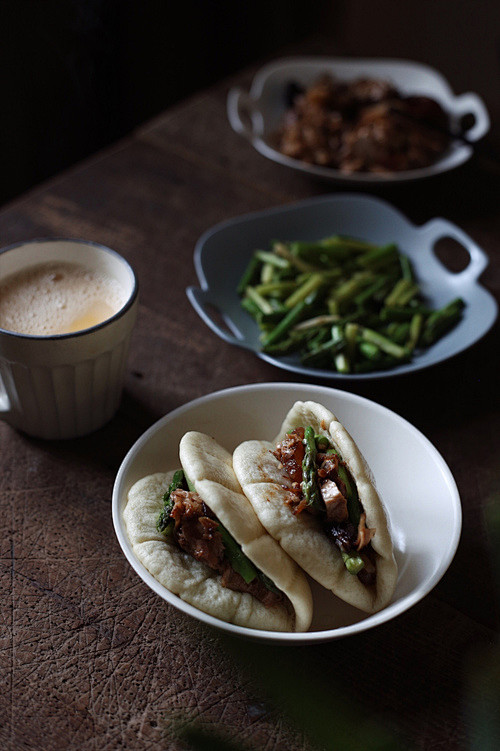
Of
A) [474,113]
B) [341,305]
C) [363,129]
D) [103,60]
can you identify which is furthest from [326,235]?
[103,60]

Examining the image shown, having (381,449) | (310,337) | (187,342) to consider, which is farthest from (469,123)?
(381,449)

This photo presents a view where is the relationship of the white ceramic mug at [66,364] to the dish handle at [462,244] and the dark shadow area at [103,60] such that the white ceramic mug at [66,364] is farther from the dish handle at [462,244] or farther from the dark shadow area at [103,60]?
the dark shadow area at [103,60]

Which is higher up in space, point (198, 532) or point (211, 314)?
point (198, 532)

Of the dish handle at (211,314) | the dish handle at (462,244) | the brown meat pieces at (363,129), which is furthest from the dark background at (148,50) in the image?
the dish handle at (211,314)

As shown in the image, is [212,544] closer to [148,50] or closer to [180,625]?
[180,625]

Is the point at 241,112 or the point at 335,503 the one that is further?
the point at 241,112
